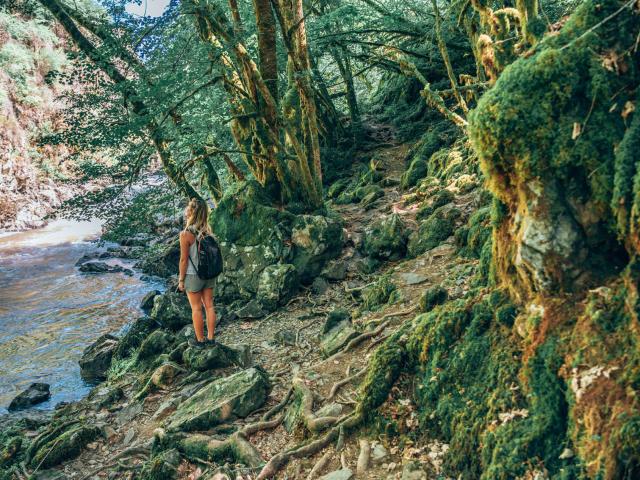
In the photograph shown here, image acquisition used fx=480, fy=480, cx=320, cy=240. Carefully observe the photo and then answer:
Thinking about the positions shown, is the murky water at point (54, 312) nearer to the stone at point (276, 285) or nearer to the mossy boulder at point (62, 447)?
the mossy boulder at point (62, 447)

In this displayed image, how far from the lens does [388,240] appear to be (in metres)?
8.93

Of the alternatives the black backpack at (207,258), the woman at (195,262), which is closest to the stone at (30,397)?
the woman at (195,262)

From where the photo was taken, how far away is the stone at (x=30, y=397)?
8.61 m

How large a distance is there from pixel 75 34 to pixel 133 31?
6.74 feet

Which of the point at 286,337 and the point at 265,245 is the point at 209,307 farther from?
the point at 265,245

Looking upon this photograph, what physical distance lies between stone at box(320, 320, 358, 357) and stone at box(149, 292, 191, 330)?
4326 millimetres

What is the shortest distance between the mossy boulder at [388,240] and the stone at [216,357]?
3.26 m

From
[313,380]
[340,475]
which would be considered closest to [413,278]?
[313,380]

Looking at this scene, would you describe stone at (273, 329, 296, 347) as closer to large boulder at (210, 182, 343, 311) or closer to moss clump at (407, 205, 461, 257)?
large boulder at (210, 182, 343, 311)

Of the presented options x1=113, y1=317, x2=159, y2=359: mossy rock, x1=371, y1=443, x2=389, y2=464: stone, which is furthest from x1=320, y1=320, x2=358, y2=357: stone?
x1=113, y1=317, x2=159, y2=359: mossy rock

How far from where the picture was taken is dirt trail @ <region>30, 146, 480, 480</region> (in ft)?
13.0

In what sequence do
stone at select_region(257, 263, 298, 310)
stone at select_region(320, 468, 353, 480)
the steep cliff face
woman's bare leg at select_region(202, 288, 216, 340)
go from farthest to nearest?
1. the steep cliff face
2. stone at select_region(257, 263, 298, 310)
3. woman's bare leg at select_region(202, 288, 216, 340)
4. stone at select_region(320, 468, 353, 480)

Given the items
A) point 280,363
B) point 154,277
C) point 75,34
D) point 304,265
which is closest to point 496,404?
point 280,363

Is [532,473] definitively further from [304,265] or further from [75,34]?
[75,34]
